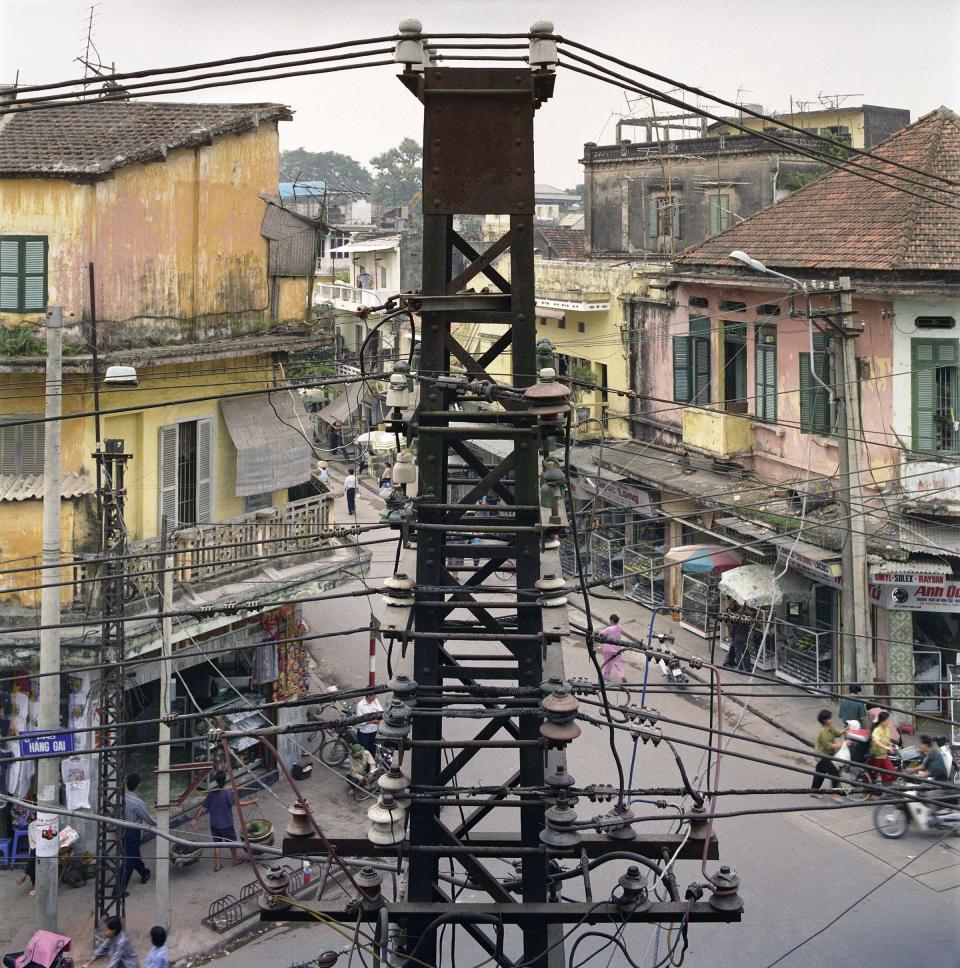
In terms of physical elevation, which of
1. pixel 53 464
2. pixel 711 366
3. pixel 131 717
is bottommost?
pixel 131 717

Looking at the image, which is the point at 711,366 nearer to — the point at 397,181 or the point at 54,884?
the point at 54,884

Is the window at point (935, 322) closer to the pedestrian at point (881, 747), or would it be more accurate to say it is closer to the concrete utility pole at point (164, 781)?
the pedestrian at point (881, 747)

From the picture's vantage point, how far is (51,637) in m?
14.7

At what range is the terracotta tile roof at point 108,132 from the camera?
1809cm

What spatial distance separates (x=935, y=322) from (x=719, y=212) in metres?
15.6

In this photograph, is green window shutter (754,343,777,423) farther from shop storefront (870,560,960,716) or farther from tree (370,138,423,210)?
tree (370,138,423,210)

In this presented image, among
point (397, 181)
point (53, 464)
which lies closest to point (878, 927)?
point (53, 464)

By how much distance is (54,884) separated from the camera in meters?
15.0

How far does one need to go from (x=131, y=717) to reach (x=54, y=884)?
200 inches

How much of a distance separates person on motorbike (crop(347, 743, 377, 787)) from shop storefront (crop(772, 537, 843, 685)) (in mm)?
7399

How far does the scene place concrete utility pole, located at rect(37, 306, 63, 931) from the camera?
14.6m

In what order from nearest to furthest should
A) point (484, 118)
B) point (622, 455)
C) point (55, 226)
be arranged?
point (484, 118), point (55, 226), point (622, 455)

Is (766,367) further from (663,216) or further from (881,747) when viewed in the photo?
(663,216)

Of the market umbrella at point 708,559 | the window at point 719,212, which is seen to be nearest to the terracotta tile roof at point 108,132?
the market umbrella at point 708,559
